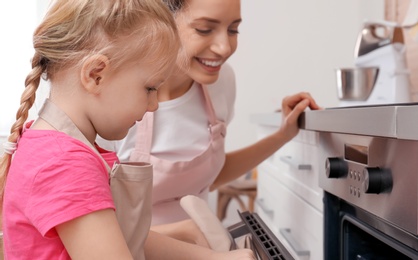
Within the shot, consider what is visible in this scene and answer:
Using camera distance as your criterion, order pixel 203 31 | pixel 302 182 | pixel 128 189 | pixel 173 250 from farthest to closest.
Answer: pixel 302 182
pixel 203 31
pixel 173 250
pixel 128 189

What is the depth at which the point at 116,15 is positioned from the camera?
702 millimetres

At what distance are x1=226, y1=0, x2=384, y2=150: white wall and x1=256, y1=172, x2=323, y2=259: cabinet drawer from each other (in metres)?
1.38

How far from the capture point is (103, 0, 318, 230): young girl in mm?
1127

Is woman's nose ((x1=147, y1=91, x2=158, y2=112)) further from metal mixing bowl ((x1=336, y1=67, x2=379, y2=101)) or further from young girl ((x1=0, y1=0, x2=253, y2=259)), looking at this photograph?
metal mixing bowl ((x1=336, y1=67, x2=379, y2=101))

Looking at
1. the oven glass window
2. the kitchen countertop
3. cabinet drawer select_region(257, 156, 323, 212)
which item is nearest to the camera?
the kitchen countertop

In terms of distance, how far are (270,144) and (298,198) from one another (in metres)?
0.16

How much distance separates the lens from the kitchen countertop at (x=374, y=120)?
1.95ft

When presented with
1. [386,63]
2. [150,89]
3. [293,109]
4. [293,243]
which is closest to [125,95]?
[150,89]

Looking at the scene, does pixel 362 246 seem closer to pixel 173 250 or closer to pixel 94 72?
pixel 173 250

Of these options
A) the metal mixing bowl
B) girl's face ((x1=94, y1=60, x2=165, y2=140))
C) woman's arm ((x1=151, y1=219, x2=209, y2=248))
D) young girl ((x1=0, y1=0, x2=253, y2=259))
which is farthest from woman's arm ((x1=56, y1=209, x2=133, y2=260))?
the metal mixing bowl

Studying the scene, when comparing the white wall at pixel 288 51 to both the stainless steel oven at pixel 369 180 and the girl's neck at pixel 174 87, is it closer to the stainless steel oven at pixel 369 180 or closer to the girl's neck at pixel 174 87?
the girl's neck at pixel 174 87

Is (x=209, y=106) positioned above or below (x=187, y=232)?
above

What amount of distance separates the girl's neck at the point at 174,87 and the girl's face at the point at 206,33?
0.18ft

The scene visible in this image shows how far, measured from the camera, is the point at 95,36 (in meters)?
0.70
